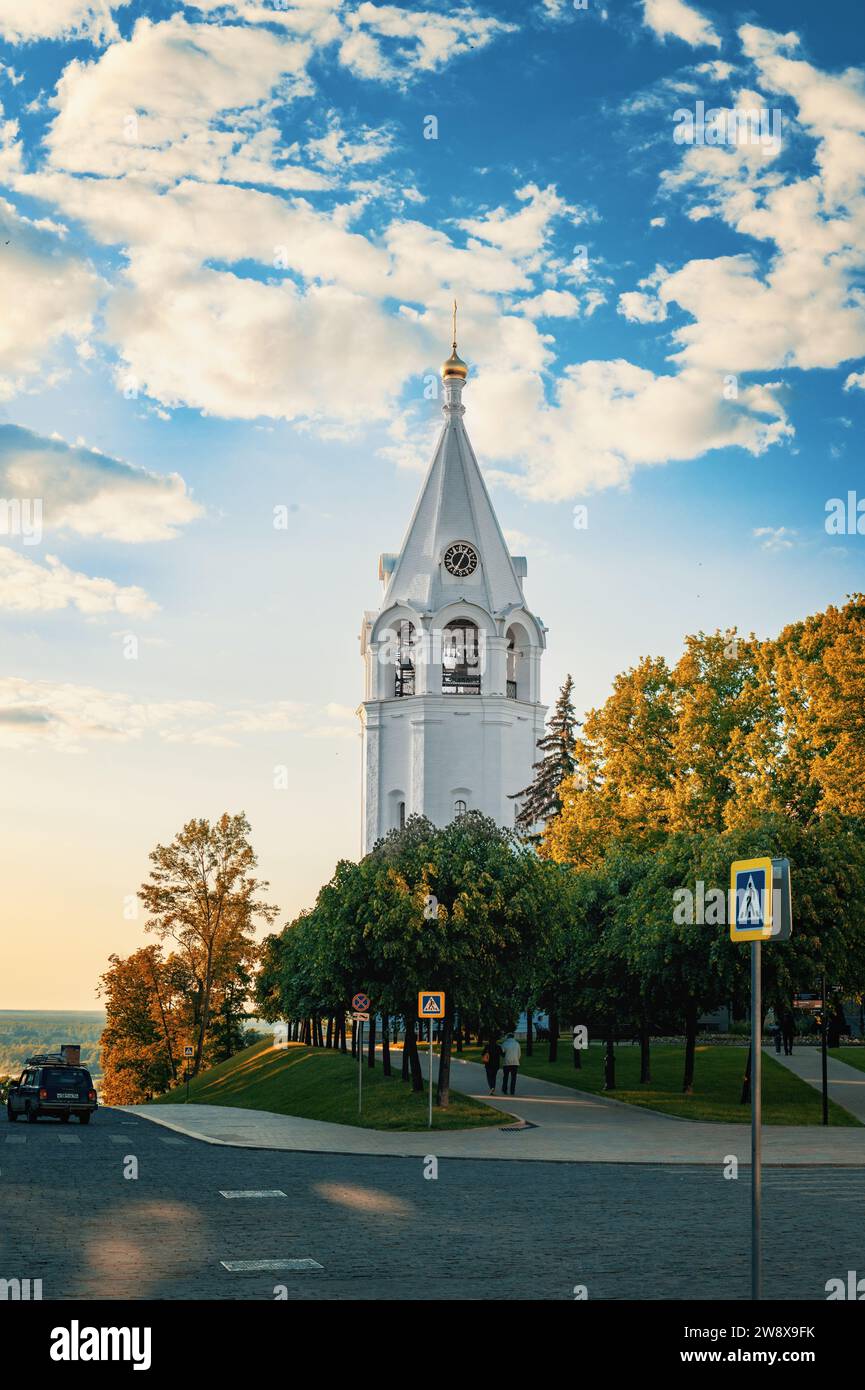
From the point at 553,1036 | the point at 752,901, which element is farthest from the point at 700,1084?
the point at 752,901

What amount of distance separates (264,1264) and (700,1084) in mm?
30679

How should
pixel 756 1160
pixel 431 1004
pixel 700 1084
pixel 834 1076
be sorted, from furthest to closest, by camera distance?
pixel 834 1076, pixel 700 1084, pixel 431 1004, pixel 756 1160

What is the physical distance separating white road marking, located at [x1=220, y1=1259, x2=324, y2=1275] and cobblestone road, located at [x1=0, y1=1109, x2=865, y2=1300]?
0.14 meters

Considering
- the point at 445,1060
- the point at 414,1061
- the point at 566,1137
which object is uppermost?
the point at 445,1060

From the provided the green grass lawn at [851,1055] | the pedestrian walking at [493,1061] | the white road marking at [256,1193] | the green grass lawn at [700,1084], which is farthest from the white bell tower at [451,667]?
the white road marking at [256,1193]

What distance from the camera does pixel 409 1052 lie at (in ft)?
131

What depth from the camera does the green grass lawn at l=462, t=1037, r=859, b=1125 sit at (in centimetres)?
3441

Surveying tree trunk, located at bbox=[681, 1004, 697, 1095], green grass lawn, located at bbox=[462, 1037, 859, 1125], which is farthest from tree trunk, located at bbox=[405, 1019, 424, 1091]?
tree trunk, located at bbox=[681, 1004, 697, 1095]

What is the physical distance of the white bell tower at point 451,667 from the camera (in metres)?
82.9

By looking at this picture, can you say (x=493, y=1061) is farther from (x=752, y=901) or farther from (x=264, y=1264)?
(x=752, y=901)

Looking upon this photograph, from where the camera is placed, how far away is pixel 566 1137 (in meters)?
28.8

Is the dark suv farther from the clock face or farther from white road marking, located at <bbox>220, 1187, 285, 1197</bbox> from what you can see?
the clock face
